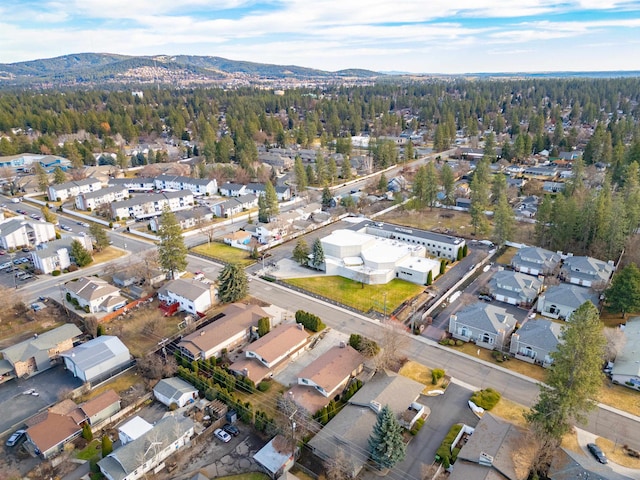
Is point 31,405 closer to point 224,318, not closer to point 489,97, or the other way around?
point 224,318

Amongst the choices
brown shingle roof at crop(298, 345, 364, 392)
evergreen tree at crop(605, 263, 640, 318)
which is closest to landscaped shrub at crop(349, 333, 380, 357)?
brown shingle roof at crop(298, 345, 364, 392)

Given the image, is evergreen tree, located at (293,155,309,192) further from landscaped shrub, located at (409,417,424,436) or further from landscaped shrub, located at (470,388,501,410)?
landscaped shrub, located at (409,417,424,436)

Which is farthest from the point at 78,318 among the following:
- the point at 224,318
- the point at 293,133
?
the point at 293,133

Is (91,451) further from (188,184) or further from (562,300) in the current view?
(188,184)

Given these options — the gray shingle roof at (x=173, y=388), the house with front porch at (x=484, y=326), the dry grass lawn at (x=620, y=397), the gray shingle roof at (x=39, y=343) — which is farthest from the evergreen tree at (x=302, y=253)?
the dry grass lawn at (x=620, y=397)

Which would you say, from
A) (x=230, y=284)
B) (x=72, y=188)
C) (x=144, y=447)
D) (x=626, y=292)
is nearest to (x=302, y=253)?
(x=230, y=284)

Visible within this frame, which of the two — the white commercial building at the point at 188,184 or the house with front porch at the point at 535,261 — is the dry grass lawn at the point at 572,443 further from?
the white commercial building at the point at 188,184
